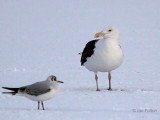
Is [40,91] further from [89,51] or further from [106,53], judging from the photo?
[89,51]

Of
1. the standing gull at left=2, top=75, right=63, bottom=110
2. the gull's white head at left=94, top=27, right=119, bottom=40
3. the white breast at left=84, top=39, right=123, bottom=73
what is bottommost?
the standing gull at left=2, top=75, right=63, bottom=110

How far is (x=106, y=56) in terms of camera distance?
11.3 m

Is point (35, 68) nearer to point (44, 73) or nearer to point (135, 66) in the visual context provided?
point (44, 73)

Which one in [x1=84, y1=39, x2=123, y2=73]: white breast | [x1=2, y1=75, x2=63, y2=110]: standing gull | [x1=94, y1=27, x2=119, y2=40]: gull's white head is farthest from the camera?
[x1=94, y1=27, x2=119, y2=40]: gull's white head

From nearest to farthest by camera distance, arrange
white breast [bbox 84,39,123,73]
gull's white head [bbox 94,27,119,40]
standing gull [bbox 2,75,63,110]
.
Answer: standing gull [bbox 2,75,63,110]
white breast [bbox 84,39,123,73]
gull's white head [bbox 94,27,119,40]

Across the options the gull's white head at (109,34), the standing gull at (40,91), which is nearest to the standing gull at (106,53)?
the gull's white head at (109,34)

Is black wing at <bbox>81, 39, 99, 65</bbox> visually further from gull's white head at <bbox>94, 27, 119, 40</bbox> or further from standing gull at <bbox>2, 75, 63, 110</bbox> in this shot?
standing gull at <bbox>2, 75, 63, 110</bbox>

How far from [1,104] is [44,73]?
5.02 metres

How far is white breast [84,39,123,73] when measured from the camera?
444 inches

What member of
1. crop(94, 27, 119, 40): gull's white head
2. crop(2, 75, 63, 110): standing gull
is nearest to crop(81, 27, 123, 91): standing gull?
crop(94, 27, 119, 40): gull's white head

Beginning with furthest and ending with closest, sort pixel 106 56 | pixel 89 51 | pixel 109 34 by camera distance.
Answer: pixel 89 51 → pixel 109 34 → pixel 106 56

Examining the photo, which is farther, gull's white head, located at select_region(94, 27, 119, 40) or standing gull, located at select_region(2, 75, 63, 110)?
Result: gull's white head, located at select_region(94, 27, 119, 40)

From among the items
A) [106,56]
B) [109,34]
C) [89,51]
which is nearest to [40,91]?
[106,56]

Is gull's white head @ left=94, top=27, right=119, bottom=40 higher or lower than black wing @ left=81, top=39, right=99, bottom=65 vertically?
higher
